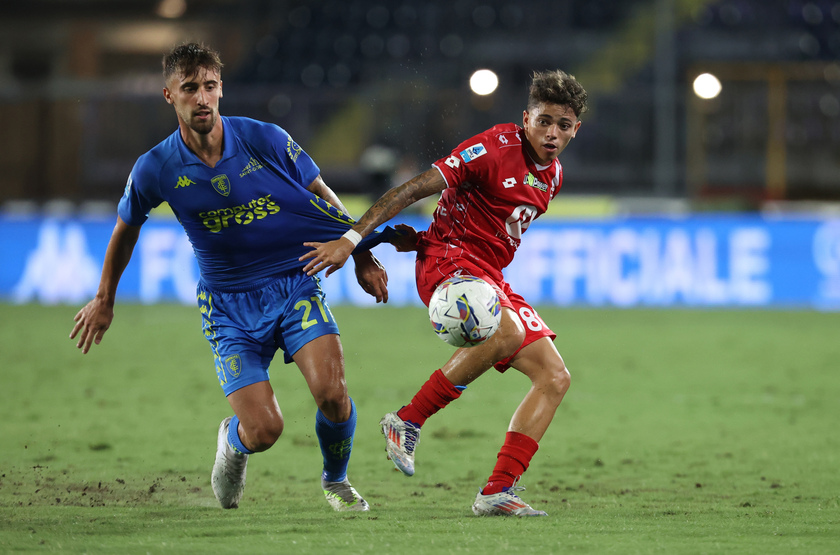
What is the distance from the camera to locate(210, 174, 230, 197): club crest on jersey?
4.71 m

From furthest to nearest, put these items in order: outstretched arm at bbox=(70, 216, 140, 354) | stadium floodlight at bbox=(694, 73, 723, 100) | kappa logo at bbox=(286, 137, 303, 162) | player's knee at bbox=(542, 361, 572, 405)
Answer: stadium floodlight at bbox=(694, 73, 723, 100) → kappa logo at bbox=(286, 137, 303, 162) → outstretched arm at bbox=(70, 216, 140, 354) → player's knee at bbox=(542, 361, 572, 405)

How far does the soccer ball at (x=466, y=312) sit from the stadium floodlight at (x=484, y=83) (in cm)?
1042

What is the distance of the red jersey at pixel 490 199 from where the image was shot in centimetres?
487

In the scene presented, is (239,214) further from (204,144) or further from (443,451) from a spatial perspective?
(443,451)

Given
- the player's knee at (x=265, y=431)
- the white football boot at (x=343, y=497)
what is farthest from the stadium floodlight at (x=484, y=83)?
the player's knee at (x=265, y=431)

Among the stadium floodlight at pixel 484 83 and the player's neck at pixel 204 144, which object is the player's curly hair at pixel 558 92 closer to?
the player's neck at pixel 204 144

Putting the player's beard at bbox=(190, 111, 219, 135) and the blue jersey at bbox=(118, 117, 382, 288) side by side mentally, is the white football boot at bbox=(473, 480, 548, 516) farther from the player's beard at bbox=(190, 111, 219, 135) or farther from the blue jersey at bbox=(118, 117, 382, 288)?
the player's beard at bbox=(190, 111, 219, 135)

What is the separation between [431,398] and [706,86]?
488 inches

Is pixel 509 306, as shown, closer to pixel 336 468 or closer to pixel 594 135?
pixel 336 468

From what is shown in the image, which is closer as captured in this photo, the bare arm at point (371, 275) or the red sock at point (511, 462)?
the red sock at point (511, 462)

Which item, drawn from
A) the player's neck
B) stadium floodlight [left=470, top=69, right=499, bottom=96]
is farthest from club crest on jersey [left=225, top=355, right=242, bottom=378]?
stadium floodlight [left=470, top=69, right=499, bottom=96]

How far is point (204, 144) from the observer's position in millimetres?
4727

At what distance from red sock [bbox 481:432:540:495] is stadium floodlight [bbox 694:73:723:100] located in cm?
1219

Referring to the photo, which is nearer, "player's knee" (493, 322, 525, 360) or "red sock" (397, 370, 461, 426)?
"player's knee" (493, 322, 525, 360)
